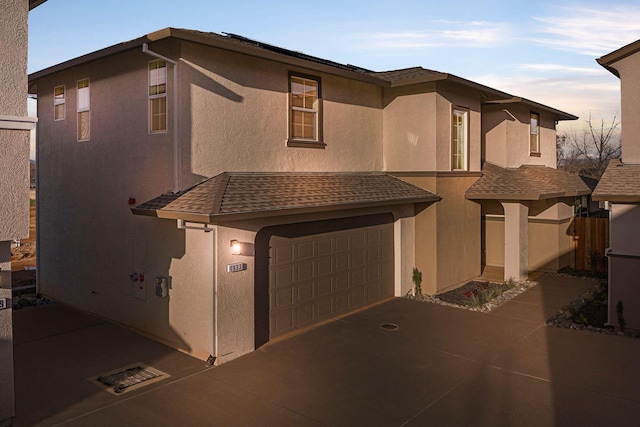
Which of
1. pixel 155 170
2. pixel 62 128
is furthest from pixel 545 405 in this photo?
pixel 62 128

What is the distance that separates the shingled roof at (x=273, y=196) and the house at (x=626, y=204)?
14.4ft

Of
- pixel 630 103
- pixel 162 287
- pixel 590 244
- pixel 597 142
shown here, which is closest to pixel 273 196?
pixel 162 287

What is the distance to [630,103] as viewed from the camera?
37.4 feet

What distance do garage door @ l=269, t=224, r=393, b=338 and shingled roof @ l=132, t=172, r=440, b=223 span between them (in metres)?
0.91

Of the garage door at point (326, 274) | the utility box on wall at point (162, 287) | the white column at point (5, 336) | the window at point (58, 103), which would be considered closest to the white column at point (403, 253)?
the garage door at point (326, 274)

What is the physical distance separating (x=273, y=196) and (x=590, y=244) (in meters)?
13.1

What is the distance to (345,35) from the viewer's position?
17844 millimetres

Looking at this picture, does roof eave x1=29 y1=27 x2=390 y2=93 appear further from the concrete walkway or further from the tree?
the tree

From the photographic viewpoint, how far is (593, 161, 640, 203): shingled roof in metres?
10.5

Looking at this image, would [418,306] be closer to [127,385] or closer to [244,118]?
[244,118]

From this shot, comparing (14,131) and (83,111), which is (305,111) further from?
(14,131)

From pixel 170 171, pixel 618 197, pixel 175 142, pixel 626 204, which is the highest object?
pixel 175 142

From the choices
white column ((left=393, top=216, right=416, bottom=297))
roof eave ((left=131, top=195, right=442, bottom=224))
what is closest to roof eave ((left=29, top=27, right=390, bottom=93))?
roof eave ((left=131, top=195, right=442, bottom=224))

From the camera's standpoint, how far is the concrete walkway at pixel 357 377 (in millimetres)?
7105
